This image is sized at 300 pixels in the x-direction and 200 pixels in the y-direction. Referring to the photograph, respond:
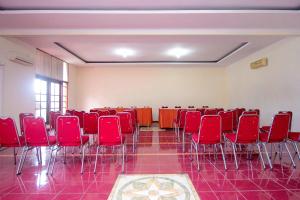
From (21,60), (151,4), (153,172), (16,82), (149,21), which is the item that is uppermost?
(151,4)

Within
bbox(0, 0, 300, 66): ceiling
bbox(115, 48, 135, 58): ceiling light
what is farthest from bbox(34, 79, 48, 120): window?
bbox(115, 48, 135, 58): ceiling light

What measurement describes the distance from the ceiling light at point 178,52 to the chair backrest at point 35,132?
18.9 ft

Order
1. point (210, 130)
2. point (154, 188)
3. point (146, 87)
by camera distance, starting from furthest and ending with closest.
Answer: point (146, 87) → point (210, 130) → point (154, 188)

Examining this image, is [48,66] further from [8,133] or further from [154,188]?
[154,188]

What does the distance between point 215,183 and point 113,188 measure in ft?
4.48

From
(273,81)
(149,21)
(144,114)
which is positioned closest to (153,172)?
(149,21)

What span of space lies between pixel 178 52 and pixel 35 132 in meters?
6.36

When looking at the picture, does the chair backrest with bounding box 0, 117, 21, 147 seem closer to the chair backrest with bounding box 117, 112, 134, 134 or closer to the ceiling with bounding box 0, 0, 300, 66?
the chair backrest with bounding box 117, 112, 134, 134

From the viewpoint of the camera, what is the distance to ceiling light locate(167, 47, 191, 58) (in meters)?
8.05

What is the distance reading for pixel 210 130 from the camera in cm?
352

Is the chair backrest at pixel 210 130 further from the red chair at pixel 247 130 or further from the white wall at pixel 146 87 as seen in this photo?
the white wall at pixel 146 87

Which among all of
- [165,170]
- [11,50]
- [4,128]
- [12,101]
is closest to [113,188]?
[165,170]

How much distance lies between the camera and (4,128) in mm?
3430

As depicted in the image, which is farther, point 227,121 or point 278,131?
point 227,121
